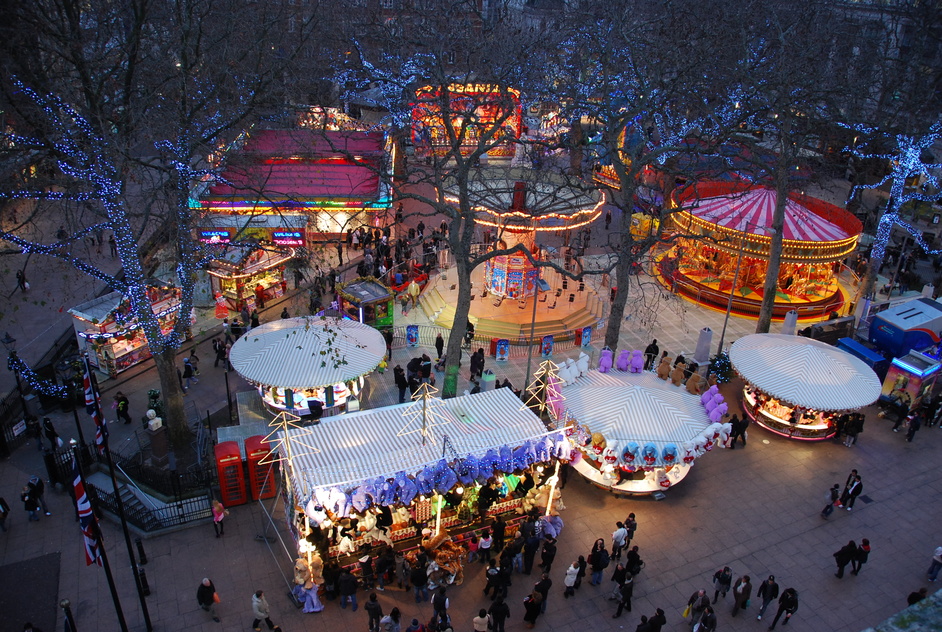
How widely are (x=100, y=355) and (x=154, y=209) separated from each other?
15155 mm

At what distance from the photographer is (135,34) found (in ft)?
46.1

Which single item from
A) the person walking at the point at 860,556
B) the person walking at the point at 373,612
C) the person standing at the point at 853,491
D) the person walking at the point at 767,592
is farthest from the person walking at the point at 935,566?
the person walking at the point at 373,612

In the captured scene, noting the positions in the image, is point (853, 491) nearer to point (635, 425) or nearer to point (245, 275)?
point (635, 425)

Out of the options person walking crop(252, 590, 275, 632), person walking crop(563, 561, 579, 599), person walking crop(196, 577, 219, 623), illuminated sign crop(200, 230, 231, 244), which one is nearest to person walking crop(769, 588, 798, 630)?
person walking crop(563, 561, 579, 599)

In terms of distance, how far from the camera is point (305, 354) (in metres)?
18.6

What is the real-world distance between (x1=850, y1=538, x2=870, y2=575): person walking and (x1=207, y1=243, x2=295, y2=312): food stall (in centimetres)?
1918

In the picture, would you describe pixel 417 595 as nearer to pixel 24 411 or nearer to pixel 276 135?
pixel 24 411

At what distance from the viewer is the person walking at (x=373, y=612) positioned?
1201 centimetres

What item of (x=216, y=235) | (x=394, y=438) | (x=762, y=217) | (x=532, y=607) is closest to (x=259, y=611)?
(x=394, y=438)

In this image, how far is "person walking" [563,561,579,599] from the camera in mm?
13307

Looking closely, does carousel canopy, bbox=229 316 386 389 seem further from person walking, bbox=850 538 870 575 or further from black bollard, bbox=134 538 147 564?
person walking, bbox=850 538 870 575

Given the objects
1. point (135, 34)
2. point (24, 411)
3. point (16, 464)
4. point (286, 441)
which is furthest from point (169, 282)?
point (286, 441)

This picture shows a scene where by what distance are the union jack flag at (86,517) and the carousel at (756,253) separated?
21479mm

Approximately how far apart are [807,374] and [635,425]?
661 centimetres
